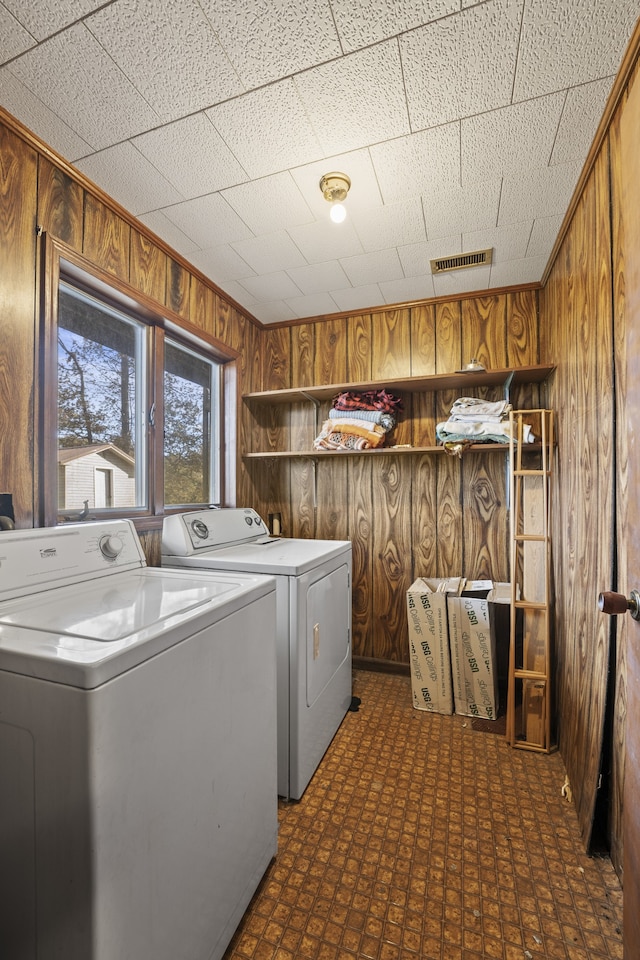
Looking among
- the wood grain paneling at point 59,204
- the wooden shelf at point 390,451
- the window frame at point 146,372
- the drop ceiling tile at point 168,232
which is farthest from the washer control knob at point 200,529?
the drop ceiling tile at point 168,232

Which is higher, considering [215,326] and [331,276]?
[331,276]

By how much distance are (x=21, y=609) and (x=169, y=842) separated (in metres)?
0.62

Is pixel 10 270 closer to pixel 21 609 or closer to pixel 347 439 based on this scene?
pixel 21 609

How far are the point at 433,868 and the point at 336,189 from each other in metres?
2.43

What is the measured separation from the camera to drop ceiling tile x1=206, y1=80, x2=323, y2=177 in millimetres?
1335

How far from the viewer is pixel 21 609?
40.4 inches

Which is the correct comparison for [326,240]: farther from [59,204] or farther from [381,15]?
[59,204]

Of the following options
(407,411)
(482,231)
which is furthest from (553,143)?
(407,411)

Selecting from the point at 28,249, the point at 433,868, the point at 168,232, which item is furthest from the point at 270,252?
the point at 433,868

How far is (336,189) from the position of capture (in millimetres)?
1680

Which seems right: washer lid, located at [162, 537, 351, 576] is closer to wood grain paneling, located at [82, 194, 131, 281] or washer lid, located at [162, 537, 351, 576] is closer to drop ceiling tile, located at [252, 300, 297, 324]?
wood grain paneling, located at [82, 194, 131, 281]

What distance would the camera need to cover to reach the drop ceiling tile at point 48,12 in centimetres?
107

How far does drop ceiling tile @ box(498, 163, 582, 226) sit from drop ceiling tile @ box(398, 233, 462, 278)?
249mm

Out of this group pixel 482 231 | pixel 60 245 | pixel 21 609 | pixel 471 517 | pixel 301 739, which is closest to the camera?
pixel 21 609
